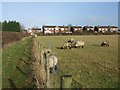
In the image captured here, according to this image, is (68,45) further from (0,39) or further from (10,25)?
(10,25)

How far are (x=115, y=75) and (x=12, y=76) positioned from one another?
17.8ft

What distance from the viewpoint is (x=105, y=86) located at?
38.9ft

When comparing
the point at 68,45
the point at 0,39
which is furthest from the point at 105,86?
the point at 0,39

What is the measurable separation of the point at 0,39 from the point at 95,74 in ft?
90.5

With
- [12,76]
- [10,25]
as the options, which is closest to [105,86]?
[12,76]

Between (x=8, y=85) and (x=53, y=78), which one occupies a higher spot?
(x=53, y=78)

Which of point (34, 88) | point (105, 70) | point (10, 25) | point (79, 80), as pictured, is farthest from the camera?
point (10, 25)

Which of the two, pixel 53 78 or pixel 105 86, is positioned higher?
pixel 53 78

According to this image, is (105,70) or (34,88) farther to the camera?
(105,70)

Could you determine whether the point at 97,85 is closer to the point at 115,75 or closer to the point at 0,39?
the point at 115,75

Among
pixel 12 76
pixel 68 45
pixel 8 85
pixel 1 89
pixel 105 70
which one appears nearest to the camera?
pixel 1 89

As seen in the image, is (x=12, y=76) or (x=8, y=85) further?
(x=12, y=76)

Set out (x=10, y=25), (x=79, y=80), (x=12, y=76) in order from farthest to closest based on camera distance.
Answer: (x=10, y=25)
(x=12, y=76)
(x=79, y=80)

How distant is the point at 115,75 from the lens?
1474 centimetres
